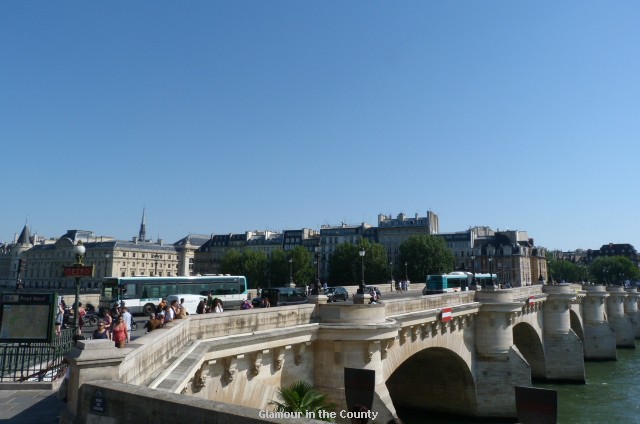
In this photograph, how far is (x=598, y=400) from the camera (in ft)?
107

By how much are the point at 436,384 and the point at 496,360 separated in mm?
3605

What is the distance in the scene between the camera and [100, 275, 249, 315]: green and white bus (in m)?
31.6

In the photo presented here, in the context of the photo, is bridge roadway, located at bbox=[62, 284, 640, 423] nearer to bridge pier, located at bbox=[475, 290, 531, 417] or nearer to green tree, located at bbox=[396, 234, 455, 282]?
bridge pier, located at bbox=[475, 290, 531, 417]

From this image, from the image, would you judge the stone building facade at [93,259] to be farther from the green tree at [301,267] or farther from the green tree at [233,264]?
the green tree at [301,267]

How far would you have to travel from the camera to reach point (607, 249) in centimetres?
17950

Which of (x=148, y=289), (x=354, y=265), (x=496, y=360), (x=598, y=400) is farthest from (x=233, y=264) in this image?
(x=496, y=360)

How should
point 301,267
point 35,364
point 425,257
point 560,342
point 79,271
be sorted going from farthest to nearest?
point 301,267 → point 425,257 → point 560,342 → point 79,271 → point 35,364

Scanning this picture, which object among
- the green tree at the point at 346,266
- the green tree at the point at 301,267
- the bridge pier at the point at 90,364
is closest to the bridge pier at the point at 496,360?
the bridge pier at the point at 90,364

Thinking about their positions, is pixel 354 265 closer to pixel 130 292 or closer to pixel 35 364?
pixel 130 292

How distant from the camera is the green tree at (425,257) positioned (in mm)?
92875

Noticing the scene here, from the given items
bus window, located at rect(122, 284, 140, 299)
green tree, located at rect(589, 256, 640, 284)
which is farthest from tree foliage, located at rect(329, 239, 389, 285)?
green tree, located at rect(589, 256, 640, 284)

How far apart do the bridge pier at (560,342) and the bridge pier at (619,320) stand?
2349 centimetres

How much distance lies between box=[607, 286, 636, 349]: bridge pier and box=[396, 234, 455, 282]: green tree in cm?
3400

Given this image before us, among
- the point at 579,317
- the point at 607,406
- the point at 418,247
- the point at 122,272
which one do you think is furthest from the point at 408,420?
the point at 122,272
